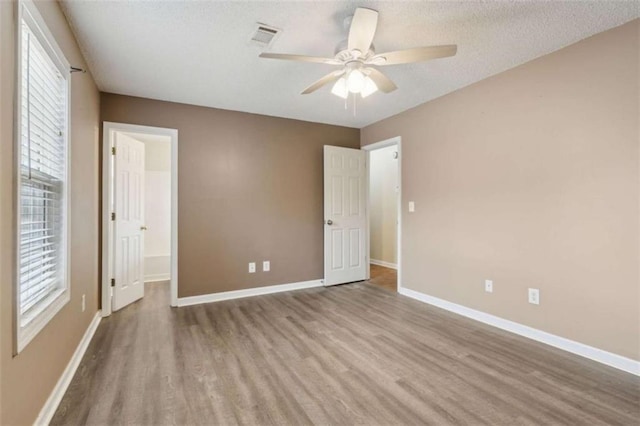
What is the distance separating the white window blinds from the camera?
4.68ft

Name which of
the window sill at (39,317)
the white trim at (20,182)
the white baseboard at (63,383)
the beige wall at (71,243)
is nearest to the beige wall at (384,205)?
the beige wall at (71,243)

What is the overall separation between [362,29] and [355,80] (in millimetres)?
434

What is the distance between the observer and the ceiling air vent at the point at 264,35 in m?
2.13

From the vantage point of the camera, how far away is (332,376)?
2066 millimetres

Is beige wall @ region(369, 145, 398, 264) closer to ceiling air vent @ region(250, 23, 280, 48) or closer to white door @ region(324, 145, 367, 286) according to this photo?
white door @ region(324, 145, 367, 286)

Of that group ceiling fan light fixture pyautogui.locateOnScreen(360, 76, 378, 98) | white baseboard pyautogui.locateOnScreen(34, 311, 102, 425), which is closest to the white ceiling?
ceiling fan light fixture pyautogui.locateOnScreen(360, 76, 378, 98)

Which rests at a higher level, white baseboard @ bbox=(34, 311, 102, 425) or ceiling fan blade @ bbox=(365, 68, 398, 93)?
ceiling fan blade @ bbox=(365, 68, 398, 93)

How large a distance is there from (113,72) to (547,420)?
4.11m

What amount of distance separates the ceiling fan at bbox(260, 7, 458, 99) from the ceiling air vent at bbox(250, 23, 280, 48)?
→ 286mm

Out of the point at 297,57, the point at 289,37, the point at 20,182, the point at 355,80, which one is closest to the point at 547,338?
the point at 355,80

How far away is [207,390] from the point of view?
1.91 m

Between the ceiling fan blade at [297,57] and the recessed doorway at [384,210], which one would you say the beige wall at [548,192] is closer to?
the ceiling fan blade at [297,57]

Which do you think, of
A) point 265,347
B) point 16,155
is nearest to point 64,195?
point 16,155

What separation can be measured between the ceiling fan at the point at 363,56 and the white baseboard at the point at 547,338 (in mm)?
2360
